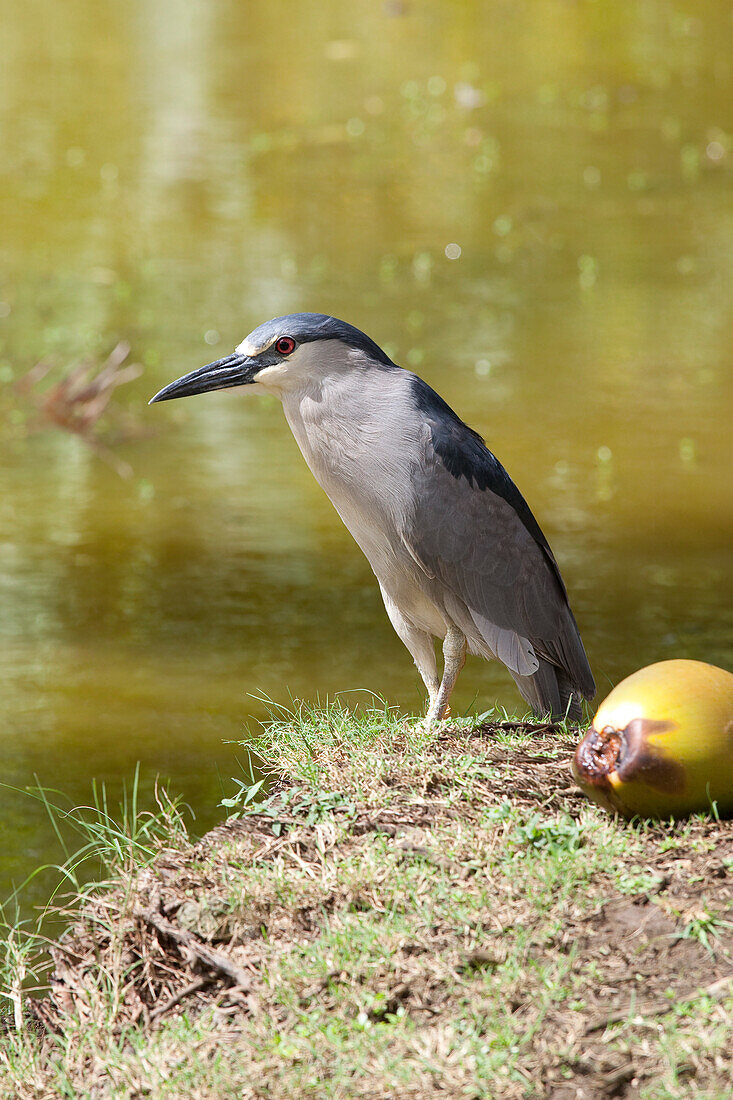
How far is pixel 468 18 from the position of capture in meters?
20.7

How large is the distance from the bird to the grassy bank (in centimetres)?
62

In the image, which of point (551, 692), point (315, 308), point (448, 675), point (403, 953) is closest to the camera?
point (403, 953)

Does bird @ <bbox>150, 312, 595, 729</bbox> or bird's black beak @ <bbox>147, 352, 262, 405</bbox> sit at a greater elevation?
bird's black beak @ <bbox>147, 352, 262, 405</bbox>

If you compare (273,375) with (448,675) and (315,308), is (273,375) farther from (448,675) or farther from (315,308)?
(315,308)

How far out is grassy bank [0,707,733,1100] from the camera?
2.80 metres

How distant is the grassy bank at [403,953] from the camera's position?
2803mm

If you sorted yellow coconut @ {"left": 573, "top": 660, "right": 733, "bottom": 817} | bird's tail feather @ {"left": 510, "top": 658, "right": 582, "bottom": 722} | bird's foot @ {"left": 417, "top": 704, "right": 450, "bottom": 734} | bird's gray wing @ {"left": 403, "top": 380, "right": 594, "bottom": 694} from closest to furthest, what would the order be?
yellow coconut @ {"left": 573, "top": 660, "right": 733, "bottom": 817}
bird's foot @ {"left": 417, "top": 704, "right": 450, "bottom": 734}
bird's gray wing @ {"left": 403, "top": 380, "right": 594, "bottom": 694}
bird's tail feather @ {"left": 510, "top": 658, "right": 582, "bottom": 722}

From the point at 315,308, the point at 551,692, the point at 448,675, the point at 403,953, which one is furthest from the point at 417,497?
the point at 315,308

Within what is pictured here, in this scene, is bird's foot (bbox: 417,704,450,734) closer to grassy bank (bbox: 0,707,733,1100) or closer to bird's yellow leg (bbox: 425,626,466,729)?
bird's yellow leg (bbox: 425,626,466,729)

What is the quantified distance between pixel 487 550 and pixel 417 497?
0.35 metres

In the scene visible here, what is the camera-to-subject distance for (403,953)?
10.3ft

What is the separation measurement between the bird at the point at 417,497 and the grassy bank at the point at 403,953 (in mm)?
620

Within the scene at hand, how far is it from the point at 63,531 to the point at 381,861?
17.8 feet

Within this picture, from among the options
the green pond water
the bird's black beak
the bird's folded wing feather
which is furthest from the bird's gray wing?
the green pond water
